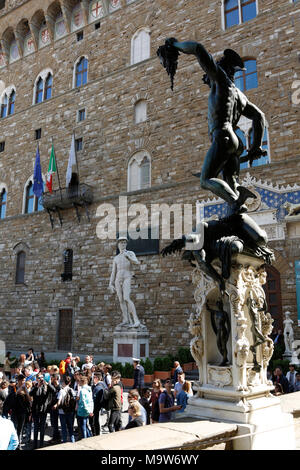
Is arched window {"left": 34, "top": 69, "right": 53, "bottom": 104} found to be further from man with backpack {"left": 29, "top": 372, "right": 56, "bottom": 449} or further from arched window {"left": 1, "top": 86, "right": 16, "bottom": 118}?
man with backpack {"left": 29, "top": 372, "right": 56, "bottom": 449}

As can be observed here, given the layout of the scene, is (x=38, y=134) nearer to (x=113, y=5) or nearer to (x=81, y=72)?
(x=81, y=72)

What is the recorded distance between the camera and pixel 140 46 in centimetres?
1602

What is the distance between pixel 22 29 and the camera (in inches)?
799

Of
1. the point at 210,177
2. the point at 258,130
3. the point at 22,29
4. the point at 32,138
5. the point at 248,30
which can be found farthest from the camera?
the point at 22,29

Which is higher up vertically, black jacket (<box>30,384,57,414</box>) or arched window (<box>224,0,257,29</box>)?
arched window (<box>224,0,257,29</box>)

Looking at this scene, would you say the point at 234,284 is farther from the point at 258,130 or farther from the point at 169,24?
the point at 169,24

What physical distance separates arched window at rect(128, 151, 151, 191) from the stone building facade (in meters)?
0.05

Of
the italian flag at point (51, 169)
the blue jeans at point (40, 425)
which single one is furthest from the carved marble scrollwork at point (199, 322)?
the italian flag at point (51, 169)

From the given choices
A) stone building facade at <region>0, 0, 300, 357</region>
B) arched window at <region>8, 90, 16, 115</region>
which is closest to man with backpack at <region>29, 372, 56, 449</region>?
stone building facade at <region>0, 0, 300, 357</region>

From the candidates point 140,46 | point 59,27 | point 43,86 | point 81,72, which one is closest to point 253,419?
point 140,46

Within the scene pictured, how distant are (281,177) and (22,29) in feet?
54.6

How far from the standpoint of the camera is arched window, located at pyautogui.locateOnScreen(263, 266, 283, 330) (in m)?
11.0

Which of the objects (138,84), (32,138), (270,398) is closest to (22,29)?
(32,138)

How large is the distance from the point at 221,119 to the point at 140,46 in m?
14.6
